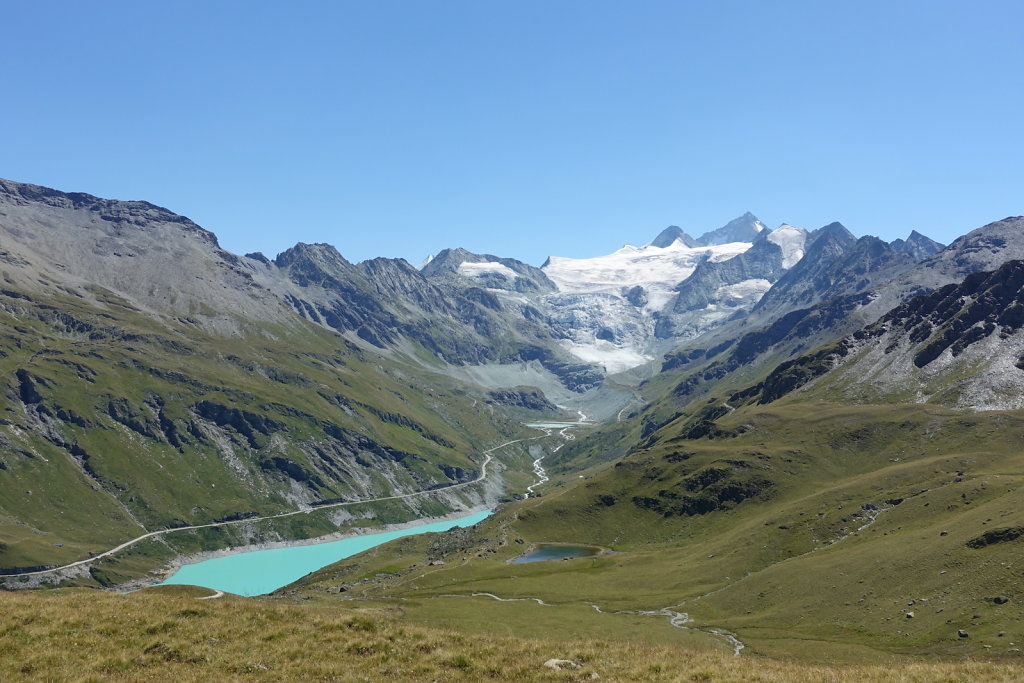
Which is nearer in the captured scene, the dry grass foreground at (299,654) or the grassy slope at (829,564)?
the dry grass foreground at (299,654)

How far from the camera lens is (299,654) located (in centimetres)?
3166

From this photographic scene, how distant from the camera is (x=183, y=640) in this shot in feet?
105

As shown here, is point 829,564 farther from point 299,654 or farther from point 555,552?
point 299,654

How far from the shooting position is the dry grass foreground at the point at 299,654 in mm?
28938

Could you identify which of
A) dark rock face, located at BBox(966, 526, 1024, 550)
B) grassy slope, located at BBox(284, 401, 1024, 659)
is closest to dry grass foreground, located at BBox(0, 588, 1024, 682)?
grassy slope, located at BBox(284, 401, 1024, 659)

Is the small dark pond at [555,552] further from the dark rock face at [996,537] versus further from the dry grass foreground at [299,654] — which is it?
the dry grass foreground at [299,654]

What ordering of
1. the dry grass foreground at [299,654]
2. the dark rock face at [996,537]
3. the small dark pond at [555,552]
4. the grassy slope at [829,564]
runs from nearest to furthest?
the dry grass foreground at [299,654], the grassy slope at [829,564], the dark rock face at [996,537], the small dark pond at [555,552]

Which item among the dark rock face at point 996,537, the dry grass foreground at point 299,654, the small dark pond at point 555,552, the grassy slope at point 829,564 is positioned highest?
the dry grass foreground at point 299,654

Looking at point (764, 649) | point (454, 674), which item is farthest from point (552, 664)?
point (764, 649)

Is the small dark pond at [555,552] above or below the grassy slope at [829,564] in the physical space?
below

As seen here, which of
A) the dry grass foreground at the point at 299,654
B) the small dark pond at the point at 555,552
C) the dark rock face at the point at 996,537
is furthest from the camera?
the small dark pond at the point at 555,552

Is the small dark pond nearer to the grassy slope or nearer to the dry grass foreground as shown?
the grassy slope

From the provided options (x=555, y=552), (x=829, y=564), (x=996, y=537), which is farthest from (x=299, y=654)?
(x=555, y=552)

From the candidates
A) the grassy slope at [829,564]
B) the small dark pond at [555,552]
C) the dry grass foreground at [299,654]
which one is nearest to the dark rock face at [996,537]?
the grassy slope at [829,564]
